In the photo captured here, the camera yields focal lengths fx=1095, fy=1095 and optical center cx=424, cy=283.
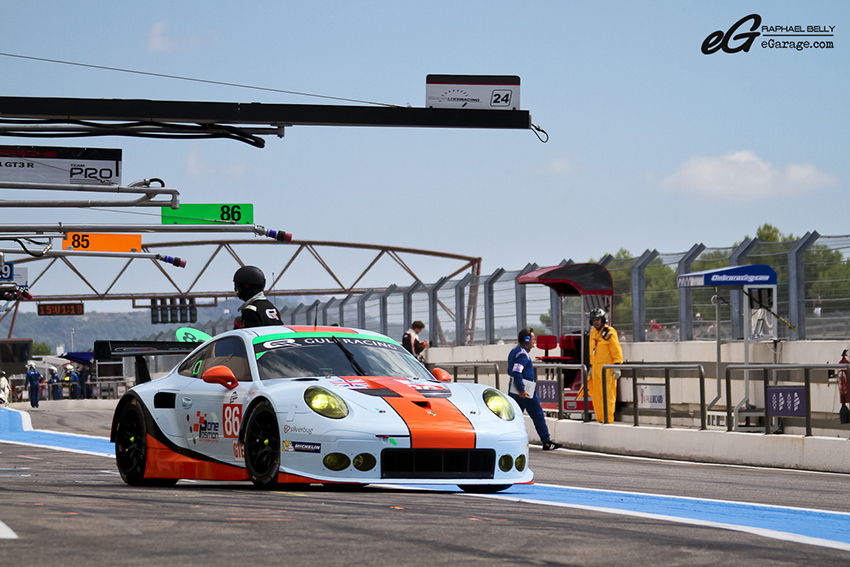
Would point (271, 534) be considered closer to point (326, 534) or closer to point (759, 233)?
point (326, 534)

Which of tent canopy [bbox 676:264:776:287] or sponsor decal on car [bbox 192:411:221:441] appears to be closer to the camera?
sponsor decal on car [bbox 192:411:221:441]

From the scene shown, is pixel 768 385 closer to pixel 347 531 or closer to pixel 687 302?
pixel 687 302

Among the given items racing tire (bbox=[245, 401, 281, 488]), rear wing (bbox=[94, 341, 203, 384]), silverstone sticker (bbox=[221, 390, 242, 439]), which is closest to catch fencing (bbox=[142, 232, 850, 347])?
rear wing (bbox=[94, 341, 203, 384])

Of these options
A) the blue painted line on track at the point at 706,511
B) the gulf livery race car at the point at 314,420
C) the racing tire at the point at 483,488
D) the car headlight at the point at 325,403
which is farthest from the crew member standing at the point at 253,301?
the racing tire at the point at 483,488

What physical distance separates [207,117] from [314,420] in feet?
21.6

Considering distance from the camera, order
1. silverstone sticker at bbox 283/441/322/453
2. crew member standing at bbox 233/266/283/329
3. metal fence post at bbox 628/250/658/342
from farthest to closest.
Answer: metal fence post at bbox 628/250/658/342 < crew member standing at bbox 233/266/283/329 < silverstone sticker at bbox 283/441/322/453

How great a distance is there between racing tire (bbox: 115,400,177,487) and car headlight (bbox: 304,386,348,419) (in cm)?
181

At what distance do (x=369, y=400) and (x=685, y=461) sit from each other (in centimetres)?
756

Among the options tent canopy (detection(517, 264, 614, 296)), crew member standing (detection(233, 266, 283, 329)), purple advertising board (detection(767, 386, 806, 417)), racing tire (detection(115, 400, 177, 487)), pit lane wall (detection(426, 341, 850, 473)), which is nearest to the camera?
racing tire (detection(115, 400, 177, 487))

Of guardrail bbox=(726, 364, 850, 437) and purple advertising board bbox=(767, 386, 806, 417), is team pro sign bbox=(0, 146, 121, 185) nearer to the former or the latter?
guardrail bbox=(726, 364, 850, 437)

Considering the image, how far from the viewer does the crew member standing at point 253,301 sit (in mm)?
8891

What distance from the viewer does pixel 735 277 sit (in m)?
15.6

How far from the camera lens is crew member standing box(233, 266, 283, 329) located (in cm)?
889

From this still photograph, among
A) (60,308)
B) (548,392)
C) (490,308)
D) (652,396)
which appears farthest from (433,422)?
(60,308)
